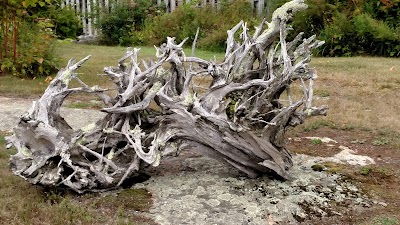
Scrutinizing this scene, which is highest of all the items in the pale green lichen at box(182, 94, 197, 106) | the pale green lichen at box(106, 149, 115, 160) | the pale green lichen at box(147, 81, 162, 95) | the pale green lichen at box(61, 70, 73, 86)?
the pale green lichen at box(61, 70, 73, 86)

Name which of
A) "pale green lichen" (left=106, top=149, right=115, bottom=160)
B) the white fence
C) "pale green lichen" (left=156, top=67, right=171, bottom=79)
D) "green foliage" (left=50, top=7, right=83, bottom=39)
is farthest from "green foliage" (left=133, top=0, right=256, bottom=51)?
"pale green lichen" (left=106, top=149, right=115, bottom=160)

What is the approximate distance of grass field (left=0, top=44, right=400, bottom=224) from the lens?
4.12 m

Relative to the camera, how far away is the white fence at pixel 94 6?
1591cm

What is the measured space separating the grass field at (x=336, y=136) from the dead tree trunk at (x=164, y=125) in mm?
211

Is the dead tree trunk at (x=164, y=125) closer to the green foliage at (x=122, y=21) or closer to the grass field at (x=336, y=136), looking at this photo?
the grass field at (x=336, y=136)

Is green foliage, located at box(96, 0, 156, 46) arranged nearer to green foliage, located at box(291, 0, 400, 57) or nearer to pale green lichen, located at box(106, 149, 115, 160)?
green foliage, located at box(291, 0, 400, 57)

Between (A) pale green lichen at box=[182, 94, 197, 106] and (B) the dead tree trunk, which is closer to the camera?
(B) the dead tree trunk

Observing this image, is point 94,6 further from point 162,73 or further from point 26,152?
point 26,152

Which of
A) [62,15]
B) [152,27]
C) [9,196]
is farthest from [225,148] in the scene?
[62,15]

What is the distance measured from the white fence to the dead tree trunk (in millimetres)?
11017

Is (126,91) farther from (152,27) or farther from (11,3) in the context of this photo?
(152,27)

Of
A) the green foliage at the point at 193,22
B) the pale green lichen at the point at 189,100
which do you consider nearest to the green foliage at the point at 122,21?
the green foliage at the point at 193,22

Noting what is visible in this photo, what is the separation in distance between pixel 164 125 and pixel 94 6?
12.9 m

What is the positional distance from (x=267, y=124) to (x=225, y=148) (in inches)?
15.9
